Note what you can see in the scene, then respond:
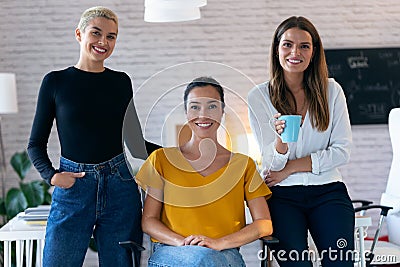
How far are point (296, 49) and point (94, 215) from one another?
104 centimetres

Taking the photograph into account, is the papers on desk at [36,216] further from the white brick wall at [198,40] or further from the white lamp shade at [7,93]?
the white brick wall at [198,40]

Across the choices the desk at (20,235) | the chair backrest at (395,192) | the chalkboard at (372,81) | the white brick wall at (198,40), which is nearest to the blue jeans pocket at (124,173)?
the desk at (20,235)

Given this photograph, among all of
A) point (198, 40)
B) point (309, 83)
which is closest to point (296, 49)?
point (309, 83)

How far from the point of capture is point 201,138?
2.76m

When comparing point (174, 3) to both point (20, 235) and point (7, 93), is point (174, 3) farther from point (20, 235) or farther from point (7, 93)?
point (7, 93)

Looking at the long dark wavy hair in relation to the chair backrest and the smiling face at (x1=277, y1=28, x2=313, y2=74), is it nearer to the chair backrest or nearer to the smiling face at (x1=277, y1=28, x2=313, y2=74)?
the smiling face at (x1=277, y1=28, x2=313, y2=74)

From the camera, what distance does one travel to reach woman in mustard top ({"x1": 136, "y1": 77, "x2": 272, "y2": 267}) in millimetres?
2734

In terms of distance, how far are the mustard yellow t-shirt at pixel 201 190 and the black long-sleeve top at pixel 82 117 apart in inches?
4.9

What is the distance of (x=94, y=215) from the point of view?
272cm

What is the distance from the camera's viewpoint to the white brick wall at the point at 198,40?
564 centimetres

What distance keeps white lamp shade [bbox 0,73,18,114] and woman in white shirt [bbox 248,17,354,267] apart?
2589 millimetres

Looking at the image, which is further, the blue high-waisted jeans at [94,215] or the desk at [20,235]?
the desk at [20,235]

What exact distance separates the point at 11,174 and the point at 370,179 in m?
2.91

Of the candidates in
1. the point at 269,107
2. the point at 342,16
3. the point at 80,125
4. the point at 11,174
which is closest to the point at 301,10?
the point at 342,16
